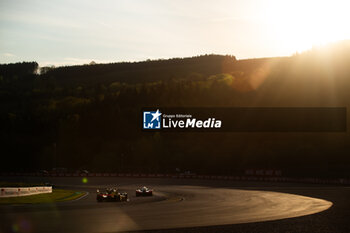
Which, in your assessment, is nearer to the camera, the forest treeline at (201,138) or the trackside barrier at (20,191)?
the trackside barrier at (20,191)

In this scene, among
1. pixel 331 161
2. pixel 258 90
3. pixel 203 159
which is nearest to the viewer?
pixel 331 161

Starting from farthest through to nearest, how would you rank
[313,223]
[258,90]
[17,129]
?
[17,129] → [258,90] → [313,223]

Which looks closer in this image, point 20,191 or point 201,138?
point 20,191

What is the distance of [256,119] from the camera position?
154375 millimetres

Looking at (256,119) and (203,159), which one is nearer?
(203,159)

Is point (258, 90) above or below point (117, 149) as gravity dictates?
above

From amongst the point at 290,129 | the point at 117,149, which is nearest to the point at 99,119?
the point at 117,149

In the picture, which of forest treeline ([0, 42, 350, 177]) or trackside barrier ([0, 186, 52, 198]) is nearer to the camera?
trackside barrier ([0, 186, 52, 198])

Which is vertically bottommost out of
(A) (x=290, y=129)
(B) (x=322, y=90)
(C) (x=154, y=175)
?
(C) (x=154, y=175)

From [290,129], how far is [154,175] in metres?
47.9

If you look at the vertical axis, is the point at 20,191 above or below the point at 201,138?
below

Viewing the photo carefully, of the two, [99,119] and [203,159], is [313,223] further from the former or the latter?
[99,119]

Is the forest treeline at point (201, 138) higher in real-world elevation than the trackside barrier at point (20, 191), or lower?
higher

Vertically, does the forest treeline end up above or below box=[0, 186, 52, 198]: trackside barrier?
above
